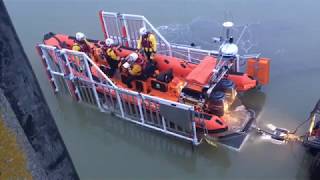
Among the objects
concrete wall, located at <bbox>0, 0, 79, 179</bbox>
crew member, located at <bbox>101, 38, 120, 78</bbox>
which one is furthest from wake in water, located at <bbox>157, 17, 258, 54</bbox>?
concrete wall, located at <bbox>0, 0, 79, 179</bbox>

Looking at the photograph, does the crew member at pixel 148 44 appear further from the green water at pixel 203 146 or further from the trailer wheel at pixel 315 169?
the trailer wheel at pixel 315 169

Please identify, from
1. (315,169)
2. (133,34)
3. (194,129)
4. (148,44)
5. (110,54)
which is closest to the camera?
(315,169)

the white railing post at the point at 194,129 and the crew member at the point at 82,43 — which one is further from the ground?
the crew member at the point at 82,43

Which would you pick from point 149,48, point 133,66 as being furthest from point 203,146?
point 149,48

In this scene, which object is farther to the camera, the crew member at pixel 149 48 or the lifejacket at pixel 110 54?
the lifejacket at pixel 110 54

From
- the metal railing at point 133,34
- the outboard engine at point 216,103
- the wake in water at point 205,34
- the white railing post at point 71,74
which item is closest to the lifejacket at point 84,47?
the white railing post at point 71,74

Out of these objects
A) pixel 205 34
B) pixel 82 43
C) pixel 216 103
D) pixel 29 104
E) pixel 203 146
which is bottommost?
pixel 203 146

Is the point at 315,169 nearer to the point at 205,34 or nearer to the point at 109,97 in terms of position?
the point at 109,97

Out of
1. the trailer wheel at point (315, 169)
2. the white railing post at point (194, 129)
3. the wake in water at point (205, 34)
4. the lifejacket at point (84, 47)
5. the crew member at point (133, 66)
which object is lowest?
the trailer wheel at point (315, 169)
